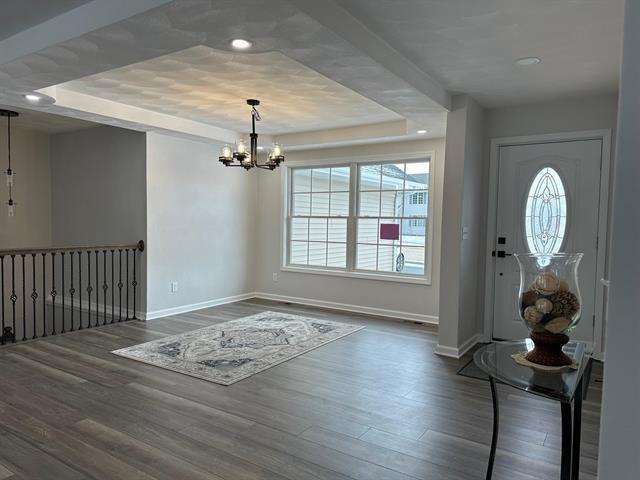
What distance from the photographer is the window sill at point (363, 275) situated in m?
5.77

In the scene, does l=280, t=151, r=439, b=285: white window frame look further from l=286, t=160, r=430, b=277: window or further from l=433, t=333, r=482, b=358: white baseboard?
l=433, t=333, r=482, b=358: white baseboard

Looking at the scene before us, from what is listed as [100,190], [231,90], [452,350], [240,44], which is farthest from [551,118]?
[100,190]

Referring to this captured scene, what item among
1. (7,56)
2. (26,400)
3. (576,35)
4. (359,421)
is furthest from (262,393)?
(576,35)

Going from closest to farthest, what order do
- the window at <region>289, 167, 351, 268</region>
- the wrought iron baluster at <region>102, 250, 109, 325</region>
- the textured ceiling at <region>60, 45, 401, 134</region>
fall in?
1. the textured ceiling at <region>60, 45, 401, 134</region>
2. the wrought iron baluster at <region>102, 250, 109, 325</region>
3. the window at <region>289, 167, 351, 268</region>

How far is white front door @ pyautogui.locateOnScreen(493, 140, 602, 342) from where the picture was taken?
13.9ft

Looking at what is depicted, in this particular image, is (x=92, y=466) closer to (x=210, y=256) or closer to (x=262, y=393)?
(x=262, y=393)

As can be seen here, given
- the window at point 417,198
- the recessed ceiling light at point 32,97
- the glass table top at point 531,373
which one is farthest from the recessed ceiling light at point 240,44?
the window at point 417,198

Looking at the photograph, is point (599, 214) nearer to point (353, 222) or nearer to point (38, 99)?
point (353, 222)

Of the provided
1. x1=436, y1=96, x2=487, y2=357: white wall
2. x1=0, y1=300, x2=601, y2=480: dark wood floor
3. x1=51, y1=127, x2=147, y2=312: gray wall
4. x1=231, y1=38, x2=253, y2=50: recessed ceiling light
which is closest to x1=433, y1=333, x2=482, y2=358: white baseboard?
x1=436, y1=96, x2=487, y2=357: white wall

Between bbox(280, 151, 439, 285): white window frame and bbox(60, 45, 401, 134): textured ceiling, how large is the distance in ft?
2.46

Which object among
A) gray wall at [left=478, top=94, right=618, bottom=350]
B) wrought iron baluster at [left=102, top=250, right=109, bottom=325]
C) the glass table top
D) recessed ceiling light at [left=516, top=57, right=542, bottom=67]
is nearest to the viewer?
the glass table top

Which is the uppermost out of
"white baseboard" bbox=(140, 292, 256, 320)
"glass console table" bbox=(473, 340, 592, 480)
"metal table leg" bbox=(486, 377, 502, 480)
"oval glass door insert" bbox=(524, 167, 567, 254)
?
"oval glass door insert" bbox=(524, 167, 567, 254)

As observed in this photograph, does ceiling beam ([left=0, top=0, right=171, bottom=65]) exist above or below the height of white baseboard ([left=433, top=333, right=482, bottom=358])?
above

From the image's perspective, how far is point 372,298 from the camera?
20.1 feet
